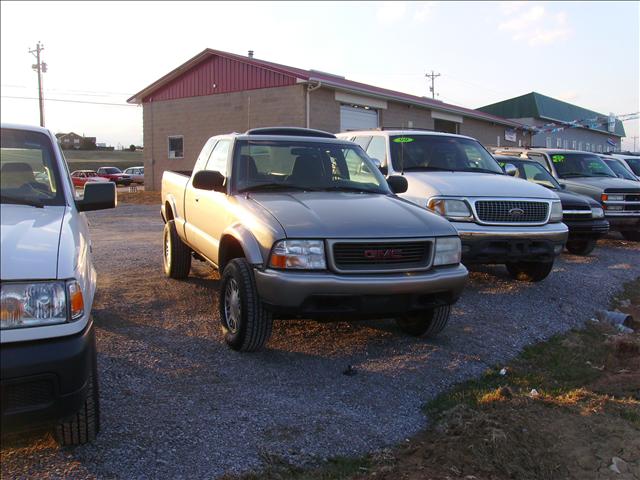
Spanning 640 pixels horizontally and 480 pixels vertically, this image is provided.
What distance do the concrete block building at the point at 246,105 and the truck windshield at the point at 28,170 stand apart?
16.9 m

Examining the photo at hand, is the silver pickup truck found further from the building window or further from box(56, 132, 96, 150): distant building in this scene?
box(56, 132, 96, 150): distant building

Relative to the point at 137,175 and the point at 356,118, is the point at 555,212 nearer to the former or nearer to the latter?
the point at 356,118

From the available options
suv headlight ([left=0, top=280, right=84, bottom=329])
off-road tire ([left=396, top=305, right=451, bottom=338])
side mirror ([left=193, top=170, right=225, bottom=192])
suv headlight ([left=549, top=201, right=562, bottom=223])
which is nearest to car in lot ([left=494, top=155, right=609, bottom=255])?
suv headlight ([left=549, top=201, right=562, bottom=223])

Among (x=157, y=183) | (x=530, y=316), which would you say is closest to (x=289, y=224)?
(x=530, y=316)

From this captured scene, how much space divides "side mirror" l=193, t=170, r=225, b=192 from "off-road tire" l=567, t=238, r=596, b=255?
759 cm

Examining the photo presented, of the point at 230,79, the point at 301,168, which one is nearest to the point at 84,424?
the point at 301,168

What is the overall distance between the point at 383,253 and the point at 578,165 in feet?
32.8

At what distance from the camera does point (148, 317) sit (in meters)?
5.87

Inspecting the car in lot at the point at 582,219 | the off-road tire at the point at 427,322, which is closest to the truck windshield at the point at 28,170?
the off-road tire at the point at 427,322

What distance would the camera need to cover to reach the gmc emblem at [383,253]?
14.7 feet

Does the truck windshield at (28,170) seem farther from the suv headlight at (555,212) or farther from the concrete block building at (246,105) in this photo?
the concrete block building at (246,105)

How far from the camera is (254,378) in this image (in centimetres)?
435

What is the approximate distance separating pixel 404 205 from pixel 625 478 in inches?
107

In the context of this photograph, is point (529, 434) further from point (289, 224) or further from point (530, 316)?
point (530, 316)
